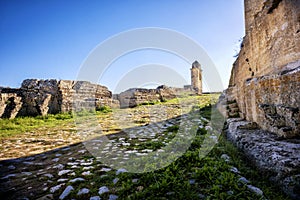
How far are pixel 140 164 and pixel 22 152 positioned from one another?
2.96 m

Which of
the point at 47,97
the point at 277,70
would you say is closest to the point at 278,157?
the point at 277,70

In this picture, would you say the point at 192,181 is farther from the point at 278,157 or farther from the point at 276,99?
the point at 276,99

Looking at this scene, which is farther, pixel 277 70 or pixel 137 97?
pixel 137 97

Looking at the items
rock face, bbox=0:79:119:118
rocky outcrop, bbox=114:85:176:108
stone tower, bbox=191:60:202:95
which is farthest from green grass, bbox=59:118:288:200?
stone tower, bbox=191:60:202:95

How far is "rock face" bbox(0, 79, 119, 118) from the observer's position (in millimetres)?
8078

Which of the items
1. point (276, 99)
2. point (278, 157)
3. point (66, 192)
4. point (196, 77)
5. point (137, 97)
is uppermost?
point (196, 77)

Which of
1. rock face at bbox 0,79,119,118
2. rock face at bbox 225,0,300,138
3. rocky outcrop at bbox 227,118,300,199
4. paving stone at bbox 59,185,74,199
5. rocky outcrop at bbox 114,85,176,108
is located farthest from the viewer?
rocky outcrop at bbox 114,85,176,108

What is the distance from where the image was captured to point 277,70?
3613 mm

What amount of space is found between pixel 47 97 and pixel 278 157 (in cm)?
943

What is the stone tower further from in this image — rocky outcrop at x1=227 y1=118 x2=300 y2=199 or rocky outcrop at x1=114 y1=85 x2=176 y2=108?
rocky outcrop at x1=227 y1=118 x2=300 y2=199

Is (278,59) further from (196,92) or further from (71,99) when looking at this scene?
(196,92)

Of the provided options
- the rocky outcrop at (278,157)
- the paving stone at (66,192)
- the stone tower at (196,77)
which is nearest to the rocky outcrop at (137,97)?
the stone tower at (196,77)

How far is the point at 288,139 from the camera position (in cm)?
270

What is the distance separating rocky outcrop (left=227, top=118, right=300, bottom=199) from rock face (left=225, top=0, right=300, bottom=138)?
0.30 meters
